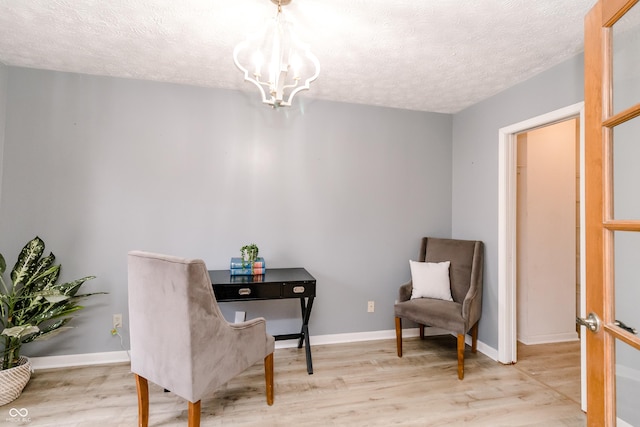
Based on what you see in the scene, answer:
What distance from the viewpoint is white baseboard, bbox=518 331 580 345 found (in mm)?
3100

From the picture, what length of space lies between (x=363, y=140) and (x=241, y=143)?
120 cm

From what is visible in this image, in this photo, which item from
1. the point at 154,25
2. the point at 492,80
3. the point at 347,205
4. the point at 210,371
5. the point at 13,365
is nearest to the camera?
the point at 210,371

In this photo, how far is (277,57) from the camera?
169cm

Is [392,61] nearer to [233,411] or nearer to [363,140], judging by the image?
[363,140]

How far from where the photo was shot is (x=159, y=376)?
1.62 m

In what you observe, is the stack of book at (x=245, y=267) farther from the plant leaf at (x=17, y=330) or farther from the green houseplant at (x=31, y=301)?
the plant leaf at (x=17, y=330)

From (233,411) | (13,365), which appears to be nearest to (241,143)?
(233,411)

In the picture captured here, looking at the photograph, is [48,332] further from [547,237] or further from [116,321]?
[547,237]

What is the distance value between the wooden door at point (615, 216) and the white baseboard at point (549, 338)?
2.37 m

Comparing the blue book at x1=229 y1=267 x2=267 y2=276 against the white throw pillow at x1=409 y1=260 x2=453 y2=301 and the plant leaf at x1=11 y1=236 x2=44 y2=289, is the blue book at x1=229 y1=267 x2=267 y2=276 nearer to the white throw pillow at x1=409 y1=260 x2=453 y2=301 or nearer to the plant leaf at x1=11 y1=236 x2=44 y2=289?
the plant leaf at x1=11 y1=236 x2=44 y2=289

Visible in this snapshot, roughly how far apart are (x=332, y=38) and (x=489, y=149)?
181 cm

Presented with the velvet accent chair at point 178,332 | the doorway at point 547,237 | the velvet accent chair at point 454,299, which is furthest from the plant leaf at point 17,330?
the doorway at point 547,237

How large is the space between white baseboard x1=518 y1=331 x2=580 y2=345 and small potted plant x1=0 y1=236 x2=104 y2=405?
13.1ft

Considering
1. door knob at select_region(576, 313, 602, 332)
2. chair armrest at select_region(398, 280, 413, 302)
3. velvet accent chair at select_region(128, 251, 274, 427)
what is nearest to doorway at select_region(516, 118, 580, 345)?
chair armrest at select_region(398, 280, 413, 302)
